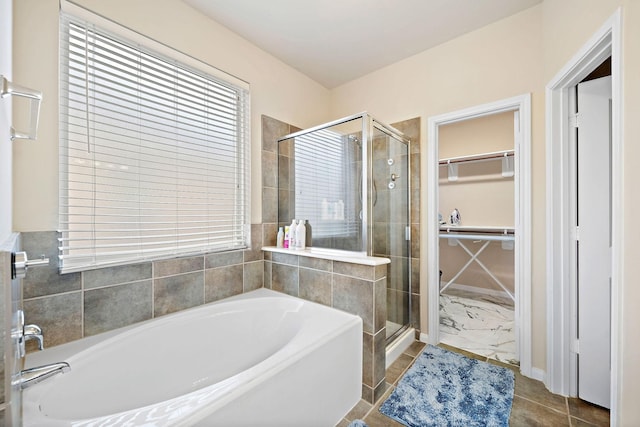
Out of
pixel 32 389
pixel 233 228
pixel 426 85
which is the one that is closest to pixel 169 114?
pixel 233 228

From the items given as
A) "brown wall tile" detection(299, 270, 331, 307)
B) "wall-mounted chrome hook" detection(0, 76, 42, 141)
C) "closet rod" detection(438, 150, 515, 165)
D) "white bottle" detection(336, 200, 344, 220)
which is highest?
"closet rod" detection(438, 150, 515, 165)

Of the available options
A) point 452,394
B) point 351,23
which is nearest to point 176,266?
point 452,394

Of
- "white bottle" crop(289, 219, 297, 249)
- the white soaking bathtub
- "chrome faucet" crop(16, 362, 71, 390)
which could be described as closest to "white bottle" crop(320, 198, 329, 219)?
"white bottle" crop(289, 219, 297, 249)

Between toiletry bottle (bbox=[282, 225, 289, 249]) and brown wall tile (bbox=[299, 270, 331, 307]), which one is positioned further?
toiletry bottle (bbox=[282, 225, 289, 249])

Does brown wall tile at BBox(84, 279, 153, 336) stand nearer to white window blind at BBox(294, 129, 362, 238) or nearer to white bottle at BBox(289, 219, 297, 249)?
white bottle at BBox(289, 219, 297, 249)

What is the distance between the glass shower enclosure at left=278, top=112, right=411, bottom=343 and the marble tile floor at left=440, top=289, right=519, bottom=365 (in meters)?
0.50

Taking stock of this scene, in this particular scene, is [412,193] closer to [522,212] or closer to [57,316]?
[522,212]

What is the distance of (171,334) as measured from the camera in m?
1.43

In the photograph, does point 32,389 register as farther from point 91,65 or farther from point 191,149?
point 91,65

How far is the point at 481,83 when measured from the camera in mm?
1935

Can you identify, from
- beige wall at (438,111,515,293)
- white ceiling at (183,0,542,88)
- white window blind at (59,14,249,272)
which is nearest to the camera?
white window blind at (59,14,249,272)

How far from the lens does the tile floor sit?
4.50 feet

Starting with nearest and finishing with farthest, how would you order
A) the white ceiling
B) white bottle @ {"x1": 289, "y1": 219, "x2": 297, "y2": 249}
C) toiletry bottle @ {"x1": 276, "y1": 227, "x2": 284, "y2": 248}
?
the white ceiling < white bottle @ {"x1": 289, "y1": 219, "x2": 297, "y2": 249} < toiletry bottle @ {"x1": 276, "y1": 227, "x2": 284, "y2": 248}

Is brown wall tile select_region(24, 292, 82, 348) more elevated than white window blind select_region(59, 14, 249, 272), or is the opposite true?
white window blind select_region(59, 14, 249, 272)
